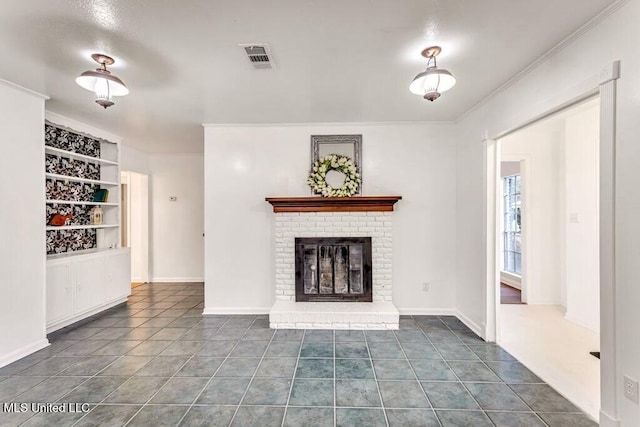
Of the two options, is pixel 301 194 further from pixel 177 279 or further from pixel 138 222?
pixel 138 222

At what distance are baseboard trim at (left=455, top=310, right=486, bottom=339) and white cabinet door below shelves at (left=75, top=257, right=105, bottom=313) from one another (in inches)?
196

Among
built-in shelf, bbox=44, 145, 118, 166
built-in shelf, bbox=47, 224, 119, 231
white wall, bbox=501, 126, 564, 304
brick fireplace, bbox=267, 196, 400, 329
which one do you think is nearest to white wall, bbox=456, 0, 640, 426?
brick fireplace, bbox=267, 196, 400, 329

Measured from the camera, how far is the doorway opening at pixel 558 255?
268 cm

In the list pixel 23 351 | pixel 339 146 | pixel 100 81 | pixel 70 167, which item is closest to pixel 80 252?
pixel 70 167

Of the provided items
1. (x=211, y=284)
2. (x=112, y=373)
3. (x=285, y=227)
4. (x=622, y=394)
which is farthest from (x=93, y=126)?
(x=622, y=394)

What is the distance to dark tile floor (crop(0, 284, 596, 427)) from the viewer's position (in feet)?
6.57

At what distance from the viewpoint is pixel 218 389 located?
7.59 feet

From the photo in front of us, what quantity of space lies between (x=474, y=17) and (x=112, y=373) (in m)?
3.93

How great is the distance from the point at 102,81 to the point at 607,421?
416cm

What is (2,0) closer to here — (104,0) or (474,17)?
(104,0)

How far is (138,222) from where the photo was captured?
5926 millimetres

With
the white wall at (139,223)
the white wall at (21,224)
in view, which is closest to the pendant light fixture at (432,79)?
the white wall at (21,224)

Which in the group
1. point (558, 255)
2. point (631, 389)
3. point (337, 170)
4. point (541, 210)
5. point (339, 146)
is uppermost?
point (339, 146)

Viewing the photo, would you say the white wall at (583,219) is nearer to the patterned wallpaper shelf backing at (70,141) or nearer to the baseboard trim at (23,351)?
the baseboard trim at (23,351)
